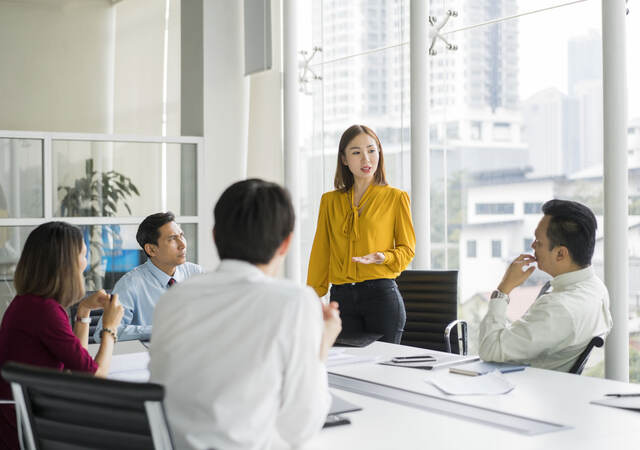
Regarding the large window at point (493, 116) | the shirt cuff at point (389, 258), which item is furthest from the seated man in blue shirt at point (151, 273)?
the large window at point (493, 116)

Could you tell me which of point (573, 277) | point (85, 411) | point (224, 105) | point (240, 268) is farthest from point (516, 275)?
point (224, 105)

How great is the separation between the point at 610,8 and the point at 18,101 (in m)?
4.60

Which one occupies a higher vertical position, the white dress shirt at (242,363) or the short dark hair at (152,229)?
the short dark hair at (152,229)

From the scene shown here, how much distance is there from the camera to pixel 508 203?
5.04 metres

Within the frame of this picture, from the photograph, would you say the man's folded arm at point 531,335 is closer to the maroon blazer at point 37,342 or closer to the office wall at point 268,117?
the maroon blazer at point 37,342

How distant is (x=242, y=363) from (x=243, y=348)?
3 cm

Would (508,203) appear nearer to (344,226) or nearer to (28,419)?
(344,226)

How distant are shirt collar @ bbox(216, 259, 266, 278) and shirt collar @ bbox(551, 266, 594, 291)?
4.82 feet

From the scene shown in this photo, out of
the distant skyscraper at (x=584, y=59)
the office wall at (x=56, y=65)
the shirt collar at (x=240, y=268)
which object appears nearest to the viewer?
the shirt collar at (x=240, y=268)

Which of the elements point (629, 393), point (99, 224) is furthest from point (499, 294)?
point (99, 224)

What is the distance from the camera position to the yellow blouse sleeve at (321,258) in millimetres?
3812

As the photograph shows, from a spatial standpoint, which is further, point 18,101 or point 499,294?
point 18,101

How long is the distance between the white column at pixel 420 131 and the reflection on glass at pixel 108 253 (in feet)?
7.17

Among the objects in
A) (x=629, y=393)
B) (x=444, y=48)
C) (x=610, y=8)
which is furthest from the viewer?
(x=444, y=48)
